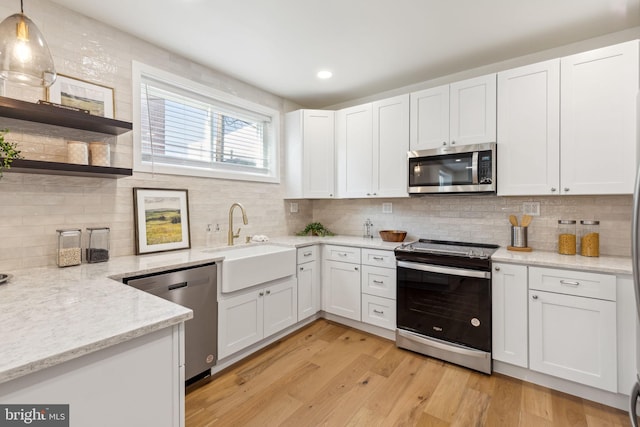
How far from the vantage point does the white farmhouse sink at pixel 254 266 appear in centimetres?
227

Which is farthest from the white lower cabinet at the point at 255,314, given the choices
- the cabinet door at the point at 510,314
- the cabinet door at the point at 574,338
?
the cabinet door at the point at 574,338

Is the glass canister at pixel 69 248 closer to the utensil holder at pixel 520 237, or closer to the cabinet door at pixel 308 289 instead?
the cabinet door at pixel 308 289

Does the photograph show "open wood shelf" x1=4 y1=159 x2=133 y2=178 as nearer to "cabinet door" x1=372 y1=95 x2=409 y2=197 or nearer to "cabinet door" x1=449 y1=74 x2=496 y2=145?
"cabinet door" x1=372 y1=95 x2=409 y2=197

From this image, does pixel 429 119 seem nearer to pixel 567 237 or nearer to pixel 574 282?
pixel 567 237

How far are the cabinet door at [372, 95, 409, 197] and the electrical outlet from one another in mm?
1037

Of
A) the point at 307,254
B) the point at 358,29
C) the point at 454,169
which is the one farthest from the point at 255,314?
the point at 358,29

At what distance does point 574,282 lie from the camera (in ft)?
6.50

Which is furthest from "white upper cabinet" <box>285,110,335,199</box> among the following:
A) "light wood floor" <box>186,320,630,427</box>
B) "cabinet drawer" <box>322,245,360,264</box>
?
"light wood floor" <box>186,320,630,427</box>

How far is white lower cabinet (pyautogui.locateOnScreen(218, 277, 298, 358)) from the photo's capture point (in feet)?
7.52

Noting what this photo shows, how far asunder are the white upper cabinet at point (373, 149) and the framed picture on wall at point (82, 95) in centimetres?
226

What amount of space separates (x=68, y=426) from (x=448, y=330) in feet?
7.91

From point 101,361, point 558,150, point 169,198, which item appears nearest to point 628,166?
point 558,150

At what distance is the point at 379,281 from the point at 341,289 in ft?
1.52

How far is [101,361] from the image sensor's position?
0.93 metres
